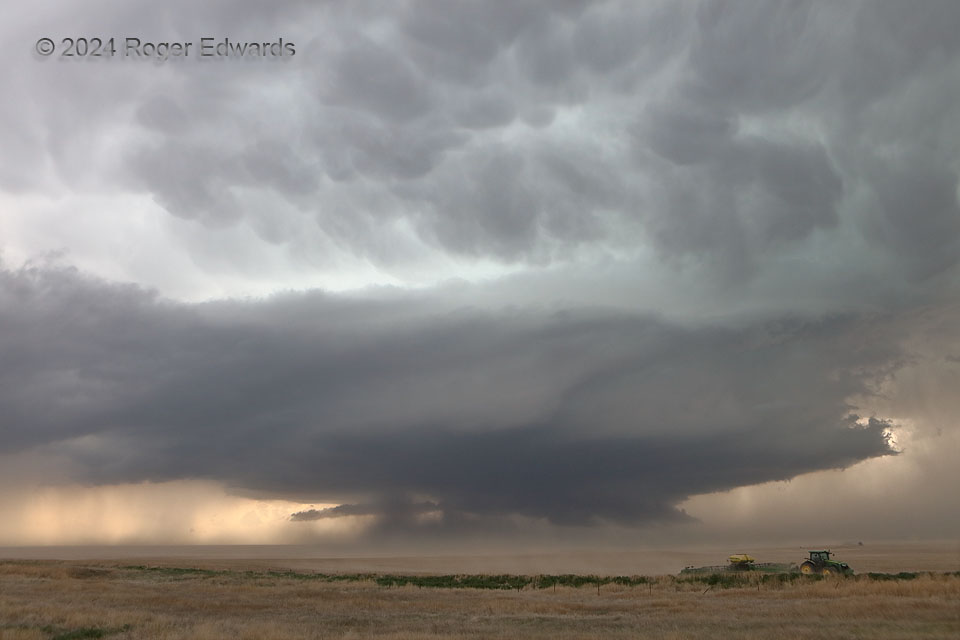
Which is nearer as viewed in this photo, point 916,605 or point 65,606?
point 916,605

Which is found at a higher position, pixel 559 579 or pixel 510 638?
pixel 510 638

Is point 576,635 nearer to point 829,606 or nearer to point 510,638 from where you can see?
point 510,638

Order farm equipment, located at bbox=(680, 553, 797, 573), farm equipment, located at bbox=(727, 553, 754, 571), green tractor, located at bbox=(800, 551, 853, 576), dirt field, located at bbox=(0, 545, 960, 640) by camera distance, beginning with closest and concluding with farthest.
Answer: dirt field, located at bbox=(0, 545, 960, 640), green tractor, located at bbox=(800, 551, 853, 576), farm equipment, located at bbox=(680, 553, 797, 573), farm equipment, located at bbox=(727, 553, 754, 571)

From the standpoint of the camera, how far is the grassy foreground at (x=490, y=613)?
31992mm

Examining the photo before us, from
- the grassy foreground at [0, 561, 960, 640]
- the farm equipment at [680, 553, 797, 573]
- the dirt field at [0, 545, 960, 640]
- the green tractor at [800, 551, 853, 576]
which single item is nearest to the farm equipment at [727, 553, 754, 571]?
the farm equipment at [680, 553, 797, 573]

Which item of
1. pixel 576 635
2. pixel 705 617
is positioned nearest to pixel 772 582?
pixel 705 617

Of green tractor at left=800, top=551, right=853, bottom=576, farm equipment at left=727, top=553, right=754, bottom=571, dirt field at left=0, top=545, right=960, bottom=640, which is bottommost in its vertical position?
farm equipment at left=727, top=553, right=754, bottom=571

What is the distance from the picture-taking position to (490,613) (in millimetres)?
44656

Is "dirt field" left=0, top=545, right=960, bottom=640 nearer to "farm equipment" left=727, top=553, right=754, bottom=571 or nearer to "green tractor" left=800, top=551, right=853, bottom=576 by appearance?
"green tractor" left=800, top=551, right=853, bottom=576

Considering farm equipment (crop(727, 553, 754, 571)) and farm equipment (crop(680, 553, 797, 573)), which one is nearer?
farm equipment (crop(680, 553, 797, 573))

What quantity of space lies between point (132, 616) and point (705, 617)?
31.9m

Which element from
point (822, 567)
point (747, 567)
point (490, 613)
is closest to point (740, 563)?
point (747, 567)

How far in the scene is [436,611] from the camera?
1831 inches

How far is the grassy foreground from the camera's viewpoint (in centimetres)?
3199
